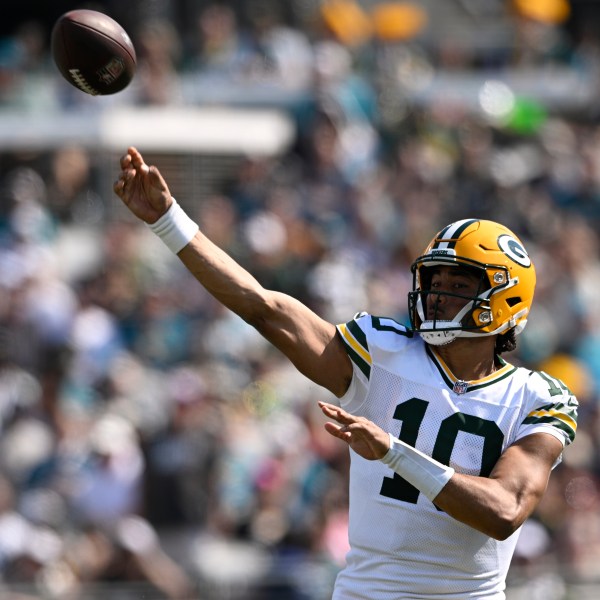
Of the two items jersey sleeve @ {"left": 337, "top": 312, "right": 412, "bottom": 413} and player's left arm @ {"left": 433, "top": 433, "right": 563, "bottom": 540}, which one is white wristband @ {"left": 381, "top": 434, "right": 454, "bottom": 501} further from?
jersey sleeve @ {"left": 337, "top": 312, "right": 412, "bottom": 413}

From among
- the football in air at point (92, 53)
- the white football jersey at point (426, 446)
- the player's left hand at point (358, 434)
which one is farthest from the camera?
the football in air at point (92, 53)

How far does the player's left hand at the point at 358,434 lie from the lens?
3.76 meters

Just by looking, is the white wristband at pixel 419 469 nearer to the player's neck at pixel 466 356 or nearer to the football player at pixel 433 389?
the football player at pixel 433 389

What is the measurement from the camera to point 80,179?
10.7 meters

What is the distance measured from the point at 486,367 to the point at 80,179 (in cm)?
677

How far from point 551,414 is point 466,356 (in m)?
0.35

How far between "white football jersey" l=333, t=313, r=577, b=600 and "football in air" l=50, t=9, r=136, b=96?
1331 mm

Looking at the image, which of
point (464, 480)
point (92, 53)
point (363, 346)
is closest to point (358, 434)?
point (464, 480)

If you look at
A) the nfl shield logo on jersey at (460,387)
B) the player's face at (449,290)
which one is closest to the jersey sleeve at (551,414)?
the nfl shield logo on jersey at (460,387)

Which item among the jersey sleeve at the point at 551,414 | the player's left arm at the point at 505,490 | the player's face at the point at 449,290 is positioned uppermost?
the player's face at the point at 449,290

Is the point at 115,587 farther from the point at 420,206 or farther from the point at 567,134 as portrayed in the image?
the point at 567,134

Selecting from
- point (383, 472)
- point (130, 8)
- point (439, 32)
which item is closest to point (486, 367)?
point (383, 472)

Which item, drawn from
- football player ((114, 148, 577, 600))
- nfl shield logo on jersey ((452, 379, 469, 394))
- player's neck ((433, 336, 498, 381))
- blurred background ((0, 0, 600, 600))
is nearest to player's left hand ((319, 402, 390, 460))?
football player ((114, 148, 577, 600))

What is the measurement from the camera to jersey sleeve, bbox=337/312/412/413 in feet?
14.3
